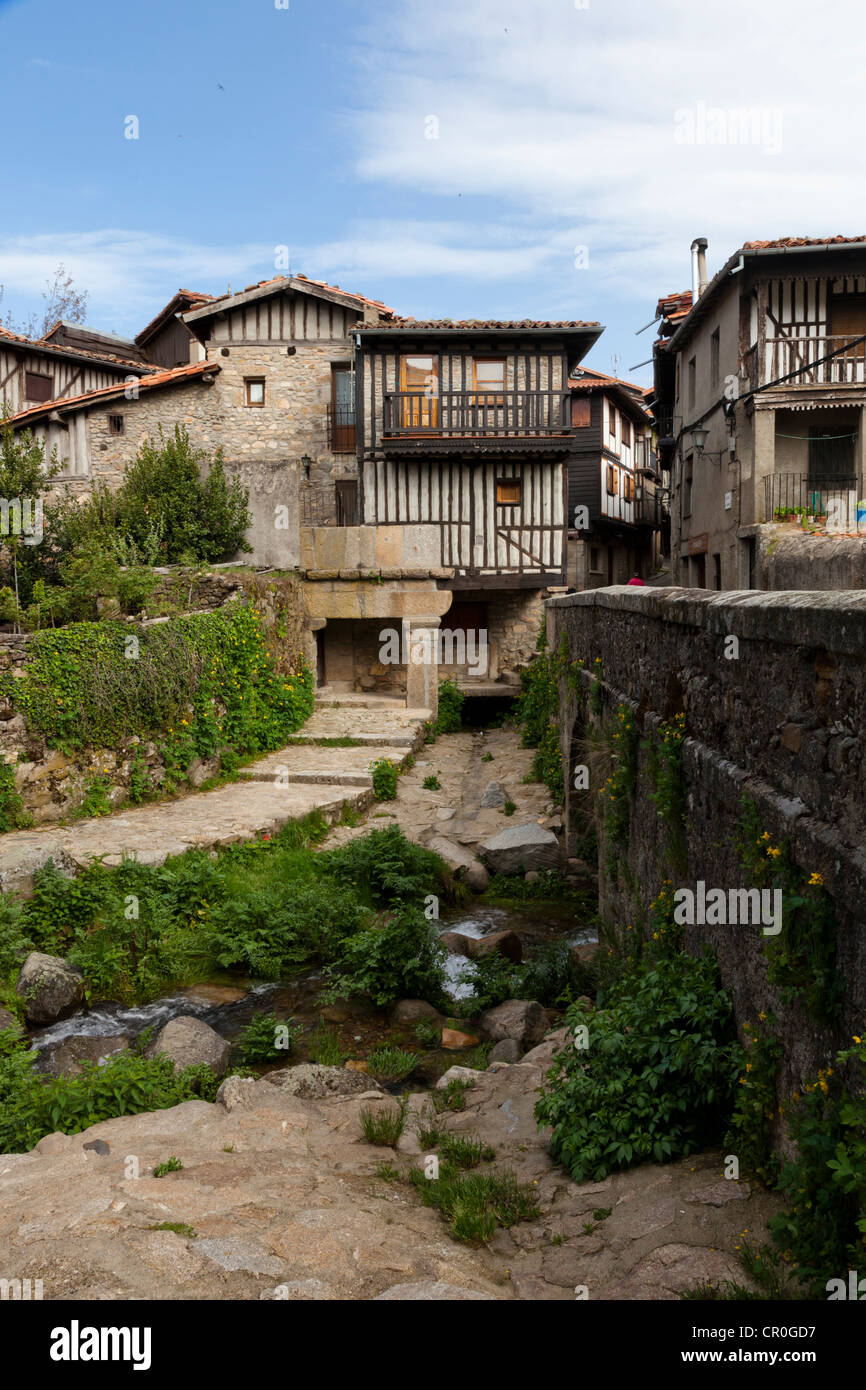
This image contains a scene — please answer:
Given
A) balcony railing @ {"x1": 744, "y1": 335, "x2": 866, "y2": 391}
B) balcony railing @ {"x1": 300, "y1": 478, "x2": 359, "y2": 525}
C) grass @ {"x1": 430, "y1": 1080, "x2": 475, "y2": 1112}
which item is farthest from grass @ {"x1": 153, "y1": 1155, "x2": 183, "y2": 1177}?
balcony railing @ {"x1": 300, "y1": 478, "x2": 359, "y2": 525}

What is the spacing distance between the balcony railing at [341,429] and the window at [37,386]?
295 inches

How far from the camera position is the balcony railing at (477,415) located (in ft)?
64.3

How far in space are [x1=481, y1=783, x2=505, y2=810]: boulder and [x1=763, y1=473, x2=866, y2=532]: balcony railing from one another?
8.27 metres

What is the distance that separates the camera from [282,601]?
56.1ft

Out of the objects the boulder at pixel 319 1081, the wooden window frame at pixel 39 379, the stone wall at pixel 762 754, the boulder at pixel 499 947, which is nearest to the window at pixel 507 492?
the wooden window frame at pixel 39 379

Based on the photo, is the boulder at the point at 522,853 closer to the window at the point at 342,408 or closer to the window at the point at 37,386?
the window at the point at 342,408

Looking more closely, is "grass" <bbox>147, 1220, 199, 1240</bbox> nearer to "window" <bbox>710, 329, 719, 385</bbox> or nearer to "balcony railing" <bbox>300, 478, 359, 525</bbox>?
"balcony railing" <bbox>300, 478, 359, 525</bbox>

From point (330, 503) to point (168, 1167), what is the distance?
19.6 m

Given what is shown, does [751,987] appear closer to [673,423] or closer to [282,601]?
[282,601]

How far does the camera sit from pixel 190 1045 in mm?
6773

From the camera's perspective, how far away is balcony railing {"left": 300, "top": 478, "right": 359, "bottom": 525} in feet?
75.0

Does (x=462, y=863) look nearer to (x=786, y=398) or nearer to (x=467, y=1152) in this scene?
(x=467, y=1152)
